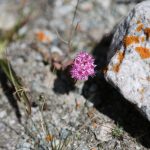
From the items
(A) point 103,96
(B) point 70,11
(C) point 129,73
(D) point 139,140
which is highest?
(B) point 70,11

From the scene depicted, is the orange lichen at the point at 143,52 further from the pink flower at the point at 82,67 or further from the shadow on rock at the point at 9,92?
the shadow on rock at the point at 9,92

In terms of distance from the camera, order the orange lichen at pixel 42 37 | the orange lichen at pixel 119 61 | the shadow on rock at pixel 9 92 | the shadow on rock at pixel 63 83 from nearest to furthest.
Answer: the orange lichen at pixel 119 61
the shadow on rock at pixel 9 92
the shadow on rock at pixel 63 83
the orange lichen at pixel 42 37

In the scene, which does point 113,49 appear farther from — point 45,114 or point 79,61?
point 45,114

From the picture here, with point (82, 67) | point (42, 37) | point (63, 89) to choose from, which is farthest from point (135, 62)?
point (42, 37)

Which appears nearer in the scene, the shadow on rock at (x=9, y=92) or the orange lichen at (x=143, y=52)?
the orange lichen at (x=143, y=52)

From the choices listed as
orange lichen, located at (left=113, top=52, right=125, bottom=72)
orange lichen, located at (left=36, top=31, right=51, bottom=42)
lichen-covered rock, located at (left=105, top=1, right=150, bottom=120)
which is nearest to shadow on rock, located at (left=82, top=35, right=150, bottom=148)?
lichen-covered rock, located at (left=105, top=1, right=150, bottom=120)

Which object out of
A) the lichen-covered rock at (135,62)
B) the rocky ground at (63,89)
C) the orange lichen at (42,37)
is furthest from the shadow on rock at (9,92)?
the lichen-covered rock at (135,62)

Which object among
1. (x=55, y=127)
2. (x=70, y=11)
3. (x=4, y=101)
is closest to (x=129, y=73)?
(x=55, y=127)
